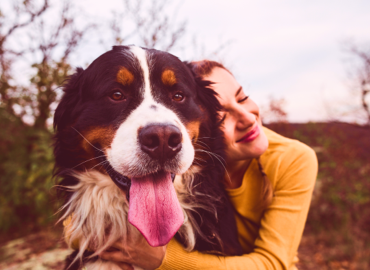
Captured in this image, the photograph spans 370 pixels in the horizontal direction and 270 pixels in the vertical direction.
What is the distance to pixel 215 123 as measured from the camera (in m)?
2.13

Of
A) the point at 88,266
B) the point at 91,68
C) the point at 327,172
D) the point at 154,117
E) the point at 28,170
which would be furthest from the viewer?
the point at 327,172

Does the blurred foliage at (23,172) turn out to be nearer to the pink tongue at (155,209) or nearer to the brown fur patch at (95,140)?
the brown fur patch at (95,140)

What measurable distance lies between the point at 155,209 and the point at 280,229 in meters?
0.99

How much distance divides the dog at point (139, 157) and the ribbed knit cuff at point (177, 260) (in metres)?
0.08

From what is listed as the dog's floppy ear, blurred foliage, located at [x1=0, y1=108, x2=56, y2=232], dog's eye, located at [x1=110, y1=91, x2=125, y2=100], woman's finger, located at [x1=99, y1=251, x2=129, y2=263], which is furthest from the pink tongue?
blurred foliage, located at [x1=0, y1=108, x2=56, y2=232]

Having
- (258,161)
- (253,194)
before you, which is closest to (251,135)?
(258,161)

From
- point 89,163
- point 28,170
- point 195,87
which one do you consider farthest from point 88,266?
point 28,170

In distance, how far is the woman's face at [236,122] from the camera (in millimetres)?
2111

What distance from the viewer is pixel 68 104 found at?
77.0 inches

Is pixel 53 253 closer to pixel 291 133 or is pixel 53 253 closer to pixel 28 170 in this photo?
pixel 28 170

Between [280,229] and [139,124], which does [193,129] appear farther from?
[280,229]

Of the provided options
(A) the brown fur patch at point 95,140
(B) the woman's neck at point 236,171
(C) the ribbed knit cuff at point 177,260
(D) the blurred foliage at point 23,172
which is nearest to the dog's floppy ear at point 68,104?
(A) the brown fur patch at point 95,140

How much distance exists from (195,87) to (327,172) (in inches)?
165

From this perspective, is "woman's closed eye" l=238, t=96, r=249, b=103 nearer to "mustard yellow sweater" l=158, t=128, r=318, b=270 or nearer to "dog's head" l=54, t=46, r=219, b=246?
"dog's head" l=54, t=46, r=219, b=246
